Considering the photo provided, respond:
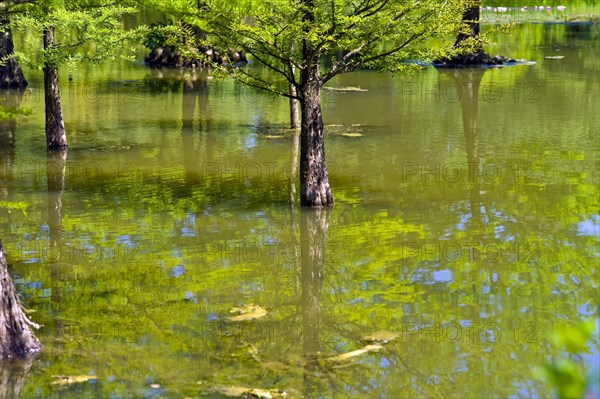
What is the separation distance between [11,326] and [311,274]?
4.59 m

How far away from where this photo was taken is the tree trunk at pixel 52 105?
781 inches

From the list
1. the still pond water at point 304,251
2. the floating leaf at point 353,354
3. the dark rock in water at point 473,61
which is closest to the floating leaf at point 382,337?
the still pond water at point 304,251

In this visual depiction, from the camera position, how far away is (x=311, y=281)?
1216cm

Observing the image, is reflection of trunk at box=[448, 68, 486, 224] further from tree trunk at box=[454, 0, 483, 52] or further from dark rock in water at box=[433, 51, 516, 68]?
tree trunk at box=[454, 0, 483, 52]

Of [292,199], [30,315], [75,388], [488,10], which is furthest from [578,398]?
[488,10]

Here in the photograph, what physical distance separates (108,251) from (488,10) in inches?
2060

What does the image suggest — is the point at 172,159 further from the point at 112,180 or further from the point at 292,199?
the point at 292,199

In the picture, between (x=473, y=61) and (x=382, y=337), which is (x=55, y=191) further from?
(x=473, y=61)

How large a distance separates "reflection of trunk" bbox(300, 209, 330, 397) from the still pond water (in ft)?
0.11

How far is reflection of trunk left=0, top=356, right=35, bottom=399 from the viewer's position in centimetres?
830

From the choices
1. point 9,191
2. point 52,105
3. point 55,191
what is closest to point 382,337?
point 55,191

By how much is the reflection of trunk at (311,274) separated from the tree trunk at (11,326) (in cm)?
288

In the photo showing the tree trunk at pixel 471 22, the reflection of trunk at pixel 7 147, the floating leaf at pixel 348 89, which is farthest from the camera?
the floating leaf at pixel 348 89

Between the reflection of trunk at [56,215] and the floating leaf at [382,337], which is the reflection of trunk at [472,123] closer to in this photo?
the floating leaf at [382,337]
